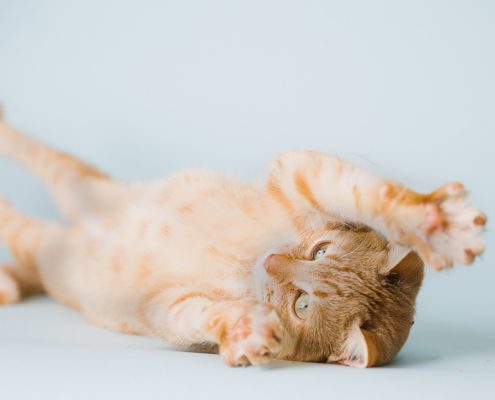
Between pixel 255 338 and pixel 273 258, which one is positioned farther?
pixel 273 258

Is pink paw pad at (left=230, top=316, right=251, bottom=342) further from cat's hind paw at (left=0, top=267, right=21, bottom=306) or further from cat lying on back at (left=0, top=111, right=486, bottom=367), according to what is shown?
cat's hind paw at (left=0, top=267, right=21, bottom=306)

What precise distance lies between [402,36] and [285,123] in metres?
0.51

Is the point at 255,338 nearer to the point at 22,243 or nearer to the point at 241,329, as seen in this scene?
the point at 241,329

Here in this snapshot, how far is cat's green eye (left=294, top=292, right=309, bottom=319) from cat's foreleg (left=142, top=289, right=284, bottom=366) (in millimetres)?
141

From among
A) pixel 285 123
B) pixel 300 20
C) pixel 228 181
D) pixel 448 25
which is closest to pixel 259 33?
pixel 300 20

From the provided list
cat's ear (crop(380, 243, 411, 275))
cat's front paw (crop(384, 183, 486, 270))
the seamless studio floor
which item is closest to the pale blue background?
the seamless studio floor

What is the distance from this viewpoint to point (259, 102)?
2.67 m

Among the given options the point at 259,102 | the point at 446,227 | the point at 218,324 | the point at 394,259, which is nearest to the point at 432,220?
the point at 446,227

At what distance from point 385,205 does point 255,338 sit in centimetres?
35

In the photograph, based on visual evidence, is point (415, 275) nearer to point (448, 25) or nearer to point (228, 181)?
point (228, 181)

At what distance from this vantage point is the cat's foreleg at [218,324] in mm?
1335

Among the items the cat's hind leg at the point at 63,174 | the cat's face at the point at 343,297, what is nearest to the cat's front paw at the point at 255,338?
the cat's face at the point at 343,297

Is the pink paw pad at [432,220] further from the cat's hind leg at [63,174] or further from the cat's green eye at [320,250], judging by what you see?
the cat's hind leg at [63,174]

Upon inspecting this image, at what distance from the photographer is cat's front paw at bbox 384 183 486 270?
1.17 m
